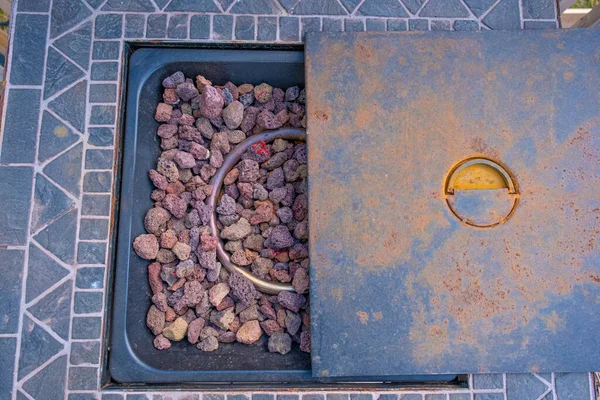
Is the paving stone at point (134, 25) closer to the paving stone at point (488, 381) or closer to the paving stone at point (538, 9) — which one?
the paving stone at point (538, 9)

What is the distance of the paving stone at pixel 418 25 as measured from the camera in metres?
1.54

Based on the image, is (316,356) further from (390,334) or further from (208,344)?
(208,344)

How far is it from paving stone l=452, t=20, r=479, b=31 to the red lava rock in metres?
1.15

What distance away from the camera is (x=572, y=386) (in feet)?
4.60

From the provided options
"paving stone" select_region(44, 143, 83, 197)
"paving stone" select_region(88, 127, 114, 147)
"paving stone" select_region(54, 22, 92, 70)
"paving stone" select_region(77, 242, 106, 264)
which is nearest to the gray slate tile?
"paving stone" select_region(54, 22, 92, 70)

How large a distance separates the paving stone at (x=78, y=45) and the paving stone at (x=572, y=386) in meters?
1.69

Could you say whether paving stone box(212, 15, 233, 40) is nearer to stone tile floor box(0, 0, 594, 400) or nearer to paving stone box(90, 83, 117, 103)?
stone tile floor box(0, 0, 594, 400)

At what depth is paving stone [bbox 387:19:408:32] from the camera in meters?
1.54

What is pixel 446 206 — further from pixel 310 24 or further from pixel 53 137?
pixel 53 137

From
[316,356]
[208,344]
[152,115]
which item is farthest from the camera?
[152,115]

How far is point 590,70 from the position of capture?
1.47 metres

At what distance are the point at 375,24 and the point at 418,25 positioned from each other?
14 centimetres

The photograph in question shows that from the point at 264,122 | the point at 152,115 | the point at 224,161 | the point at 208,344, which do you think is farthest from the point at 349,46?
the point at 208,344

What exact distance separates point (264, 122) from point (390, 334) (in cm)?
76
